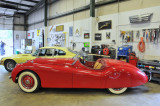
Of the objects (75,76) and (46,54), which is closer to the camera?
(75,76)

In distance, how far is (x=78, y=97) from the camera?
9.48 feet

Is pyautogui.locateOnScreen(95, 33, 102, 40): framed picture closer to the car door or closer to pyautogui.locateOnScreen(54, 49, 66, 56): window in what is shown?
pyautogui.locateOnScreen(54, 49, 66, 56): window

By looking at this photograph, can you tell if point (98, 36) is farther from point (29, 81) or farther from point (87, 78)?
point (29, 81)

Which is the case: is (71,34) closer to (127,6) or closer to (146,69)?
(127,6)

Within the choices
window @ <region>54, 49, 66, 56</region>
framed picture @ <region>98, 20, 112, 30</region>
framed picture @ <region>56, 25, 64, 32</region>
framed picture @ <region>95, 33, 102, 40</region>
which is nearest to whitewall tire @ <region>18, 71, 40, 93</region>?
window @ <region>54, 49, 66, 56</region>

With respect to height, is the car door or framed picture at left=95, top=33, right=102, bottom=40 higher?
framed picture at left=95, top=33, right=102, bottom=40

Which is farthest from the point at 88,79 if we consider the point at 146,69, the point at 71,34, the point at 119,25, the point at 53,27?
the point at 53,27

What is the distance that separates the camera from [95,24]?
6.94m

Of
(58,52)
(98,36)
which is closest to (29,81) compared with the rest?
(58,52)

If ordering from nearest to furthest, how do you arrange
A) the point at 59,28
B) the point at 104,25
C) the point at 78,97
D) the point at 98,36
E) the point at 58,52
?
1. the point at 78,97
2. the point at 58,52
3. the point at 104,25
4. the point at 98,36
5. the point at 59,28

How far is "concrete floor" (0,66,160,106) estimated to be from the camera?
8.47 feet

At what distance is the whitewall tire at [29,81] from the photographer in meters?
3.03

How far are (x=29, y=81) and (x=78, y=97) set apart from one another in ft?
4.20

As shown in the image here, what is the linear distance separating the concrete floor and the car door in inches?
11.0
